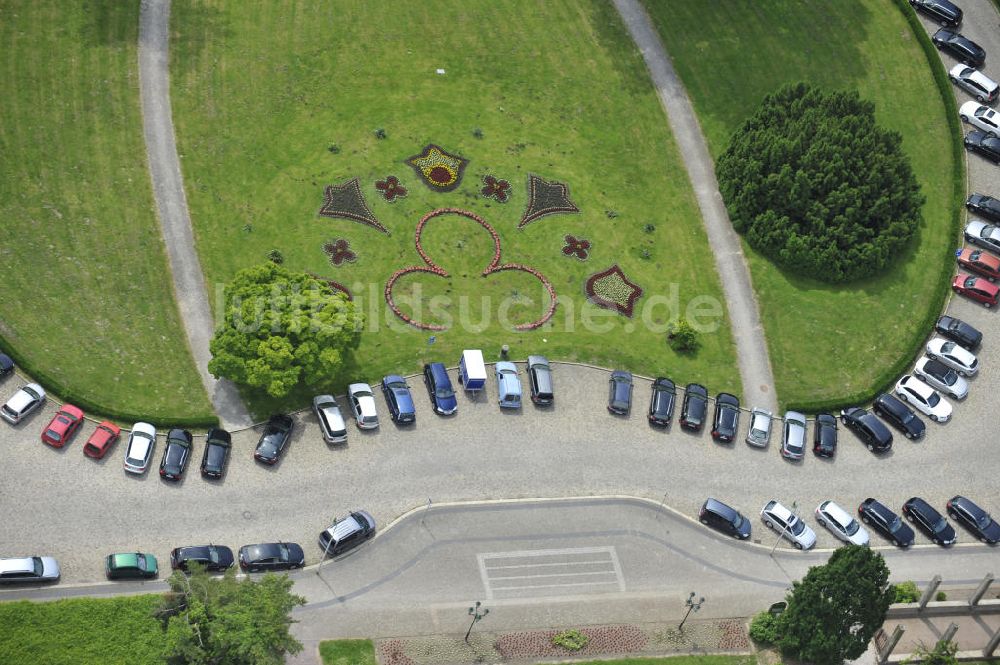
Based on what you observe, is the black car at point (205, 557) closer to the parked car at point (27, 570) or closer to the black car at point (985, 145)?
the parked car at point (27, 570)

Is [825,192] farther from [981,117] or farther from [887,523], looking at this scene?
[887,523]

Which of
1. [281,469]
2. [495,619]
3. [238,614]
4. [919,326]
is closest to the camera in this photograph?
[238,614]

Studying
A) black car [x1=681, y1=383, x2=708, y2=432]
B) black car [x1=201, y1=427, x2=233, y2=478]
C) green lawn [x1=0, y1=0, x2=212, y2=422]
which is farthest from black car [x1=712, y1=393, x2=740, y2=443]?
green lawn [x1=0, y1=0, x2=212, y2=422]

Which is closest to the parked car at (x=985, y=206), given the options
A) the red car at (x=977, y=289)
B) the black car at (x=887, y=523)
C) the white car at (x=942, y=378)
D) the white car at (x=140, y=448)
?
the red car at (x=977, y=289)

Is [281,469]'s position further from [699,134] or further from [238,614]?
[699,134]

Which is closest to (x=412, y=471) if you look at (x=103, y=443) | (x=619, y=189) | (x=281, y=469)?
(x=281, y=469)
